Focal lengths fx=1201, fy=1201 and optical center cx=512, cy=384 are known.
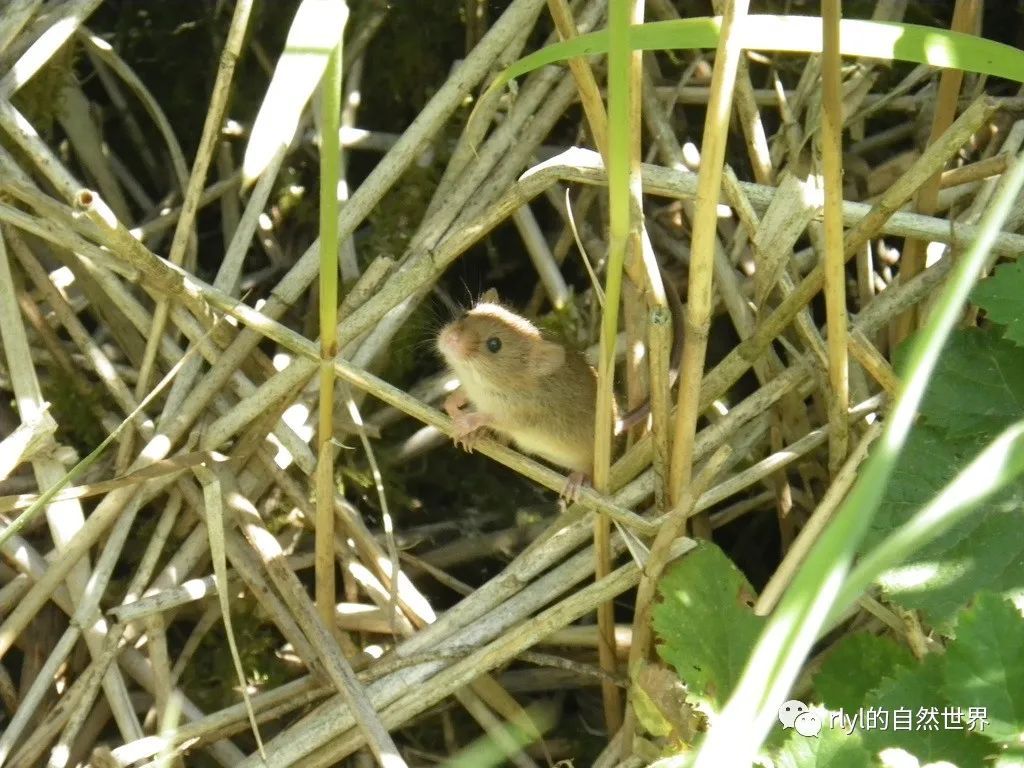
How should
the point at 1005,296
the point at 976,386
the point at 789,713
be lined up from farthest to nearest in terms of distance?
the point at 976,386 < the point at 1005,296 < the point at 789,713

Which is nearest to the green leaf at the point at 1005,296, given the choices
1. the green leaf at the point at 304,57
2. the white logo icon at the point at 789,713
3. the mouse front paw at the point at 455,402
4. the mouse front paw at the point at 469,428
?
the white logo icon at the point at 789,713

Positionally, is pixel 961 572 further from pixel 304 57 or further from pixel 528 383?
pixel 304 57

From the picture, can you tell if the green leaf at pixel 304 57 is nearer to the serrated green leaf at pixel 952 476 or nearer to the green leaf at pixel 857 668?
the serrated green leaf at pixel 952 476

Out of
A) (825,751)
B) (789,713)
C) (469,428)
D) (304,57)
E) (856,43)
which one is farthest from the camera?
(469,428)

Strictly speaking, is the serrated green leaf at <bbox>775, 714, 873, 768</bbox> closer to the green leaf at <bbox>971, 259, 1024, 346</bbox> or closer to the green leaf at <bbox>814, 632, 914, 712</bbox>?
the green leaf at <bbox>814, 632, 914, 712</bbox>

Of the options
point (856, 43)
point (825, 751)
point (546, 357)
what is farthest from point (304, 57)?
point (546, 357)

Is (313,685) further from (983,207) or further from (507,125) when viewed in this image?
(983,207)
